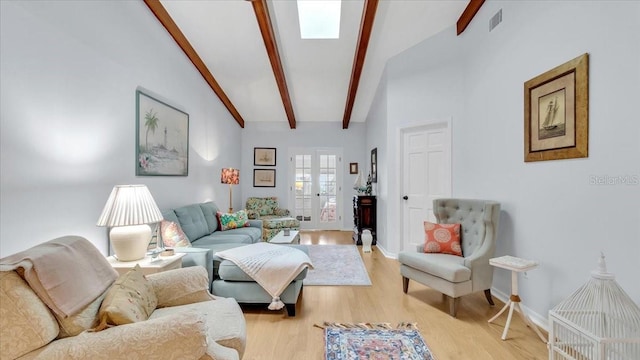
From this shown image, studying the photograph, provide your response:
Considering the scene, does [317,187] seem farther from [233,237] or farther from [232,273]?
[232,273]

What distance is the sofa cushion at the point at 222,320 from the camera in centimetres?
138

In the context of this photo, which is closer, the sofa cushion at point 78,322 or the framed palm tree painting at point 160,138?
the sofa cushion at point 78,322

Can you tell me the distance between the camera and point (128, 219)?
212 cm

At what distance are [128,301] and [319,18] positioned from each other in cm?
388

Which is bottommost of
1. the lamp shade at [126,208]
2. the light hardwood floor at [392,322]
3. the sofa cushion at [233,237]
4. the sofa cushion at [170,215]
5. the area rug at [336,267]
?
the light hardwood floor at [392,322]

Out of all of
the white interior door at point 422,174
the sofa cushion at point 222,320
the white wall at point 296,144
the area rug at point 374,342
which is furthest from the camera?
the white wall at point 296,144

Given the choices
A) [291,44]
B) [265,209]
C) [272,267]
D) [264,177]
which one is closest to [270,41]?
[291,44]

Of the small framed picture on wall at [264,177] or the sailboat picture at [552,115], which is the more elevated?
the sailboat picture at [552,115]

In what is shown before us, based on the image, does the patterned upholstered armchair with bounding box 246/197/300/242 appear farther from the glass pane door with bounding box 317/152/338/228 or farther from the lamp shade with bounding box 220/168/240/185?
the lamp shade with bounding box 220/168/240/185

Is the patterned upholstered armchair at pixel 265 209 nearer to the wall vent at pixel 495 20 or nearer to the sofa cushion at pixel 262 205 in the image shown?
the sofa cushion at pixel 262 205

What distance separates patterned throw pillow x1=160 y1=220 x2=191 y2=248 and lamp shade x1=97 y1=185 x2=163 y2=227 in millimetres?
609

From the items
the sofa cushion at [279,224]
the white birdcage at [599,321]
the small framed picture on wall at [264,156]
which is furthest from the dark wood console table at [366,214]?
the white birdcage at [599,321]

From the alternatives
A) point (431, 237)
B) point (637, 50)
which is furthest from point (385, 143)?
point (637, 50)

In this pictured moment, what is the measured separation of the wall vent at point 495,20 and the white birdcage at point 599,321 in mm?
2496
